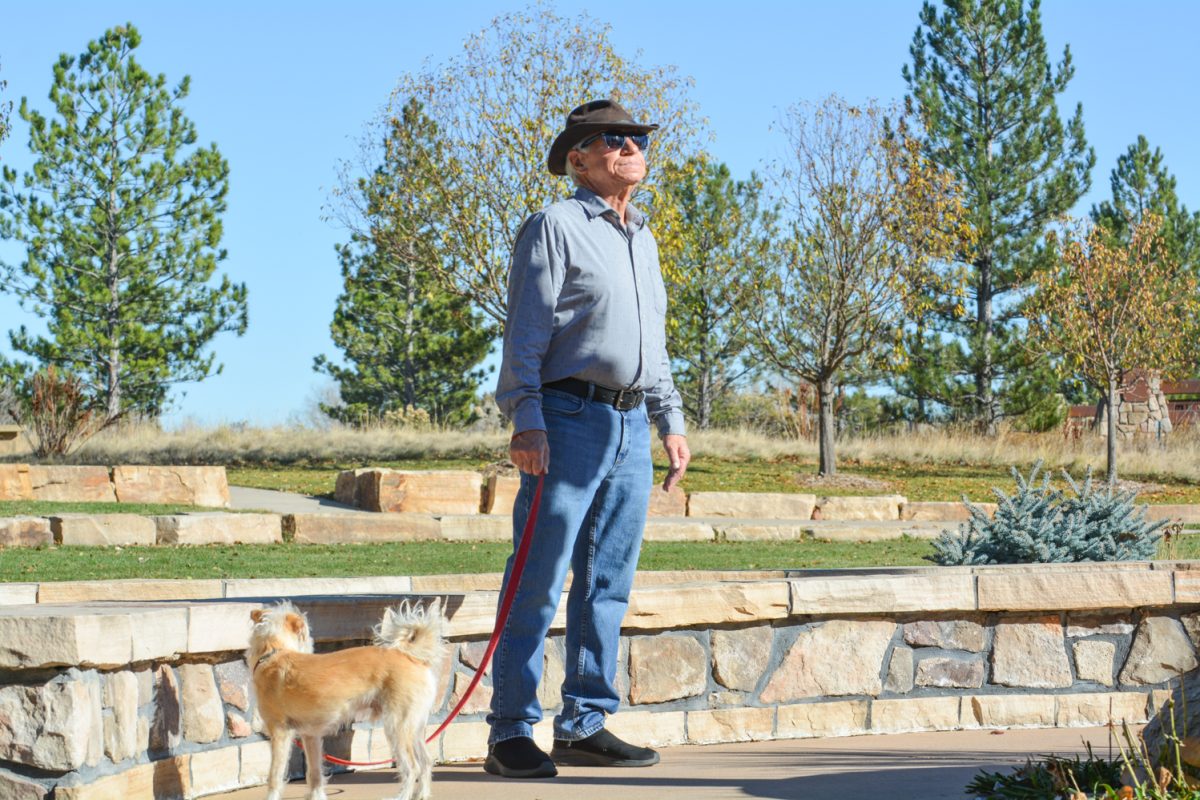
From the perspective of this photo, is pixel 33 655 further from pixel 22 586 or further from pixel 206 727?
pixel 22 586

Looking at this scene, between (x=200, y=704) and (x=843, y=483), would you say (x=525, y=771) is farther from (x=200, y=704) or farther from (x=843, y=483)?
(x=843, y=483)

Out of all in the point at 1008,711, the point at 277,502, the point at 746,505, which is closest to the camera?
the point at 1008,711

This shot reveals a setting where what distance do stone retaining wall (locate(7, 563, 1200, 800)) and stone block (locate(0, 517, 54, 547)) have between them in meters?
6.18

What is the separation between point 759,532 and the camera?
48.6ft

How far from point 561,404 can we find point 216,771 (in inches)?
60.2

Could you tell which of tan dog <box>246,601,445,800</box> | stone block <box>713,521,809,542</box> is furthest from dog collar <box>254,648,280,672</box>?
A: stone block <box>713,521,809,542</box>

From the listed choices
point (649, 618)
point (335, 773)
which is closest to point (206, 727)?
point (335, 773)

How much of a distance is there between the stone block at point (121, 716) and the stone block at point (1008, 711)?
323 centimetres

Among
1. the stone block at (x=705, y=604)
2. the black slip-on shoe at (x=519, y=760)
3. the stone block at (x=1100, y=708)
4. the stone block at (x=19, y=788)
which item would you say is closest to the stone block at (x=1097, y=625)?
the stone block at (x=1100, y=708)

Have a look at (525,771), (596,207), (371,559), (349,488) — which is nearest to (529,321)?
(596,207)

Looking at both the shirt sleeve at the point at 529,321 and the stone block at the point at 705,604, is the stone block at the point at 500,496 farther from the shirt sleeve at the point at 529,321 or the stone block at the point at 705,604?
the shirt sleeve at the point at 529,321

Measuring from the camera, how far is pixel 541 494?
4379 millimetres

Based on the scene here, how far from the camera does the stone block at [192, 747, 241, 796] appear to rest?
4.23 metres

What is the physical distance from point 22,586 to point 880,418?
32.9 m
